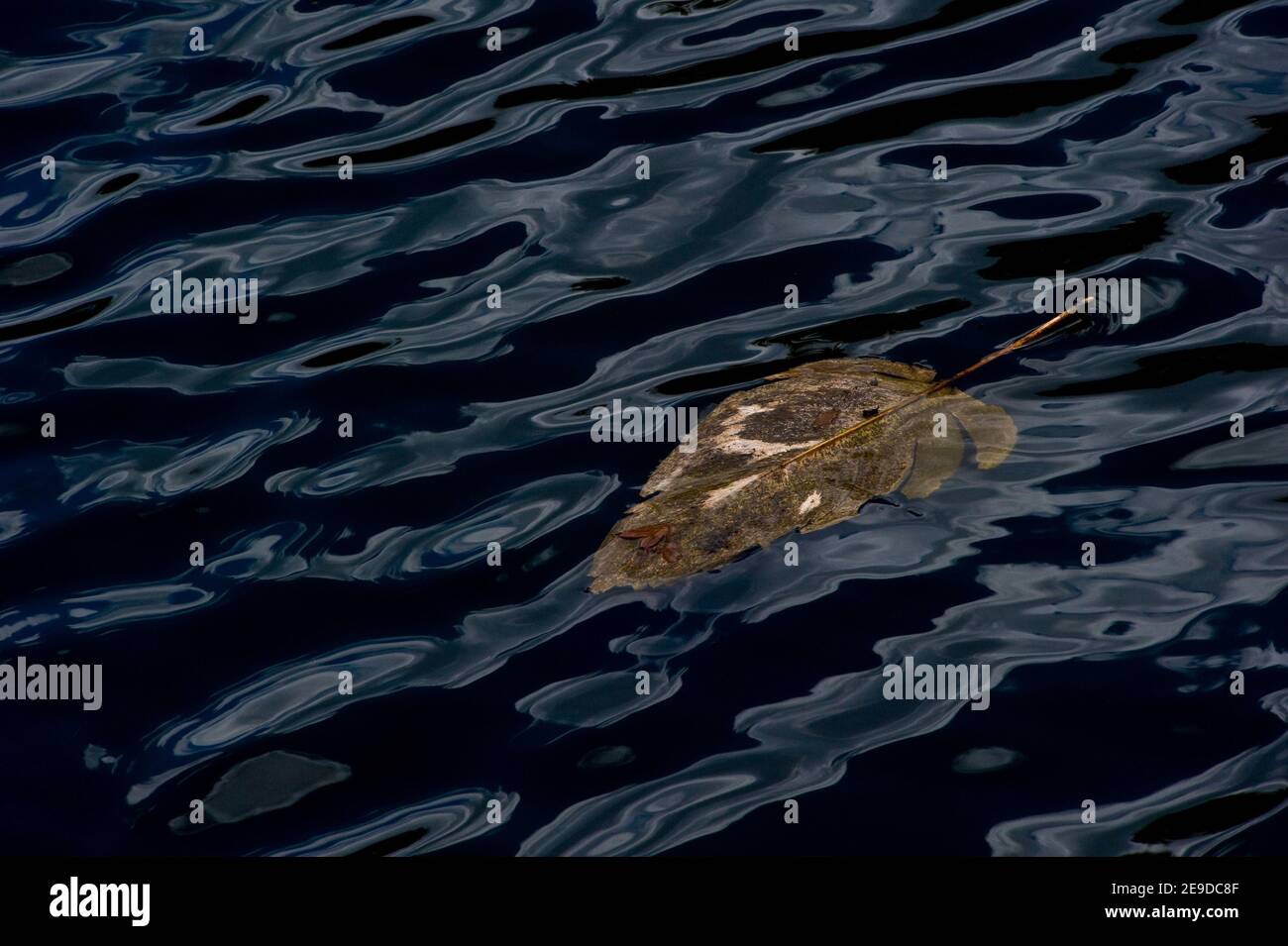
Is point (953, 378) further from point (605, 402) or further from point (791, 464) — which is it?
point (605, 402)

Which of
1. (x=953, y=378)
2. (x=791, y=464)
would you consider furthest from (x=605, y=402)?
(x=953, y=378)

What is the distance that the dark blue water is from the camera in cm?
341

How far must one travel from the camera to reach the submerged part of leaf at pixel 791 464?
3.81 m

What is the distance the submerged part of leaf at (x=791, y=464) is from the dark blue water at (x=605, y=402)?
9 centimetres

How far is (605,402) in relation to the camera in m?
4.48

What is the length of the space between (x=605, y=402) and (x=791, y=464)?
0.77 m

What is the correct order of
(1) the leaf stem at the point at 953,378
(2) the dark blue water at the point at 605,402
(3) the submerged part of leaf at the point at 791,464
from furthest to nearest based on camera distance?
1. (1) the leaf stem at the point at 953,378
2. (3) the submerged part of leaf at the point at 791,464
3. (2) the dark blue water at the point at 605,402

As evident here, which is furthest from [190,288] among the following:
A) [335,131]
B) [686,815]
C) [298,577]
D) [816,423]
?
[686,815]

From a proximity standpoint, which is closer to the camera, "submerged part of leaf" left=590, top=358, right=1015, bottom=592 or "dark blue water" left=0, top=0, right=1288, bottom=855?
"dark blue water" left=0, top=0, right=1288, bottom=855

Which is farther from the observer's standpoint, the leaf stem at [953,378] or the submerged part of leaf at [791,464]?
the leaf stem at [953,378]

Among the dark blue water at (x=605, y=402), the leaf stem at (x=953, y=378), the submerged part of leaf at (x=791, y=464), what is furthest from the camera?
the leaf stem at (x=953, y=378)

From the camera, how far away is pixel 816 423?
4.14 m

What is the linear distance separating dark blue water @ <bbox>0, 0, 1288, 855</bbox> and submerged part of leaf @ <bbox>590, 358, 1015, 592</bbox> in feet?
0.28

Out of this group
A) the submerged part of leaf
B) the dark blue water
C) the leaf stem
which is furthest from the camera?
the leaf stem
